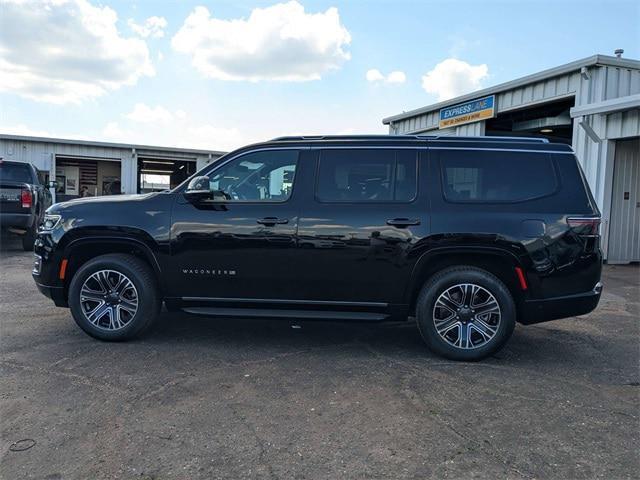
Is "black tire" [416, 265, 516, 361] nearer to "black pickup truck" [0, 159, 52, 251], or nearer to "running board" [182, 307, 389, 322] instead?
"running board" [182, 307, 389, 322]

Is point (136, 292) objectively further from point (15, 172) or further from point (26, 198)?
point (15, 172)

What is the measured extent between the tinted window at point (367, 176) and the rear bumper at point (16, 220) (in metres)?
8.76

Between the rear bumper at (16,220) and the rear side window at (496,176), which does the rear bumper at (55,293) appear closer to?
the rear side window at (496,176)

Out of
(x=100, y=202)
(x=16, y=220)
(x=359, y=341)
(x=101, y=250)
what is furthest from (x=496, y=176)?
(x=16, y=220)

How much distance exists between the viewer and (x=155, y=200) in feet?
16.0

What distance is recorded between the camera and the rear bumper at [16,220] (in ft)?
35.1

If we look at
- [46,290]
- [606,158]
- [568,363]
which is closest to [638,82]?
[606,158]

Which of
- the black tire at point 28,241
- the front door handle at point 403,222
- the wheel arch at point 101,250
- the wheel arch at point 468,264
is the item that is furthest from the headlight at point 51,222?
the black tire at point 28,241

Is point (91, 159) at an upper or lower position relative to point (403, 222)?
upper

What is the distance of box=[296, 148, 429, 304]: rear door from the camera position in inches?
181

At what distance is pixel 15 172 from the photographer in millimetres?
11586

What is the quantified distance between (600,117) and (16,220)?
→ 1262cm

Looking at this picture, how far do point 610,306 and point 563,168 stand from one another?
3.69 meters

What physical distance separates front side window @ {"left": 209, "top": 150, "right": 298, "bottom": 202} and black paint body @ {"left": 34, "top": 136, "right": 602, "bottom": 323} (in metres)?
0.09
